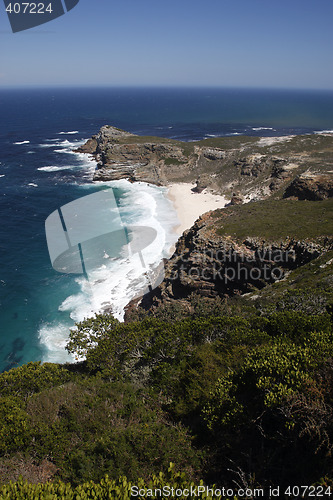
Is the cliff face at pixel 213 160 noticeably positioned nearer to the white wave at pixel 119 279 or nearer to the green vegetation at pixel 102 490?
the white wave at pixel 119 279

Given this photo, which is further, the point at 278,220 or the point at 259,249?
the point at 278,220

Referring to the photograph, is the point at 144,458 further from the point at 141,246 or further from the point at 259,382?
the point at 141,246

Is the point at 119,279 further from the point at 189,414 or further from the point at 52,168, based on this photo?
the point at 52,168

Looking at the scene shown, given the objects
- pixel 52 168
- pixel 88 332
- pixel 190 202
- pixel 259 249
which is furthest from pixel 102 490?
pixel 52 168

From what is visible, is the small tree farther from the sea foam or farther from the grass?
the grass

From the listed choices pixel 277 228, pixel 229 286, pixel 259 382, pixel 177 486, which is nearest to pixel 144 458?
pixel 177 486

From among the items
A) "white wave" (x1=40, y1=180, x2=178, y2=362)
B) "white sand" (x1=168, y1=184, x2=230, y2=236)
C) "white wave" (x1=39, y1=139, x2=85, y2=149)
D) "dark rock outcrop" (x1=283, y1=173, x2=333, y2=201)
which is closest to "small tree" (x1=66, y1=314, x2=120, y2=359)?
"white wave" (x1=40, y1=180, x2=178, y2=362)

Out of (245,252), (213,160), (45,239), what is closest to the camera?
(245,252)
